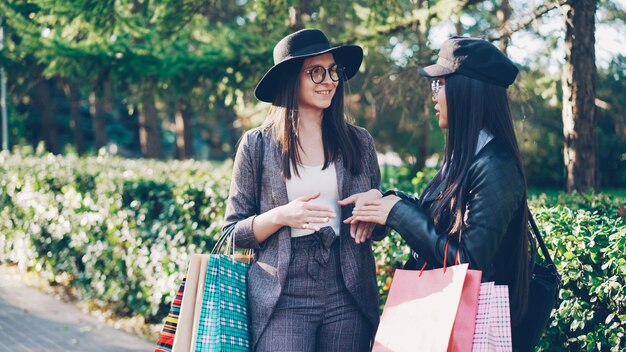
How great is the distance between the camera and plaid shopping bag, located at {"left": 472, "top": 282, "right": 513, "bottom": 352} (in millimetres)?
2240

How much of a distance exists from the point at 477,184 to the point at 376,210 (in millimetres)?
429

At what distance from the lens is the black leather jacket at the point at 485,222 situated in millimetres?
2285

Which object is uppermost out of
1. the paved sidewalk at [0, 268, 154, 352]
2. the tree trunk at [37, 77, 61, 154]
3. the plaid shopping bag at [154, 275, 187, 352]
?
the tree trunk at [37, 77, 61, 154]

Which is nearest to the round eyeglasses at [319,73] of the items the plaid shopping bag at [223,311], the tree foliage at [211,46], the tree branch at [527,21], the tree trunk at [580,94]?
the plaid shopping bag at [223,311]

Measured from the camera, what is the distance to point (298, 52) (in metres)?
2.92

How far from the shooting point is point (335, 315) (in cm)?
284

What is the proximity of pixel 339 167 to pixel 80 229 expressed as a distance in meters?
4.97

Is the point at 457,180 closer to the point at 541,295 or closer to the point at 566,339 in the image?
the point at 541,295

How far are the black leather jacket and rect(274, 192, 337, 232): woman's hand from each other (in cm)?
29

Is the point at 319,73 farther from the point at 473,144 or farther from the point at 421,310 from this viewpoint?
the point at 421,310

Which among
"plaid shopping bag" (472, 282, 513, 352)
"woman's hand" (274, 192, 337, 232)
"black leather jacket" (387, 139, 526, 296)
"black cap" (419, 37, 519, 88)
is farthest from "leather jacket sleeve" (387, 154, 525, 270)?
"woman's hand" (274, 192, 337, 232)

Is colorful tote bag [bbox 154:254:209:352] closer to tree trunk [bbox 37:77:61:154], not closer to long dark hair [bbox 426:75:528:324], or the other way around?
long dark hair [bbox 426:75:528:324]

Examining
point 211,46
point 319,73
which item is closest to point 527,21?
point 211,46

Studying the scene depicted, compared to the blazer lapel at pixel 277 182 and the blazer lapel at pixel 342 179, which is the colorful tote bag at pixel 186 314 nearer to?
the blazer lapel at pixel 277 182
